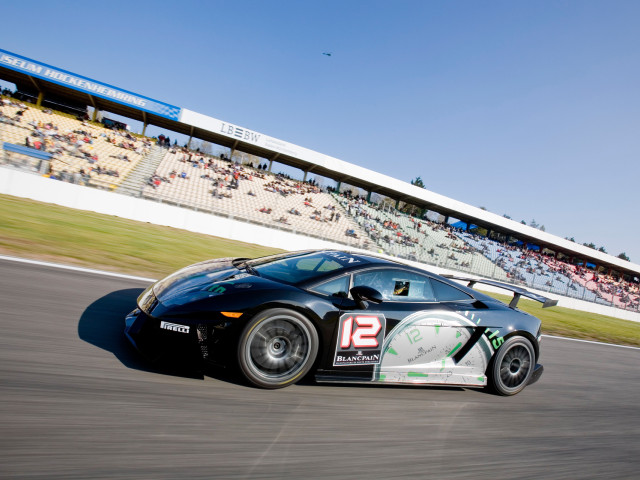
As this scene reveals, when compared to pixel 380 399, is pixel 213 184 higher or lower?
higher

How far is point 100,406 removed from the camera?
2.57 metres

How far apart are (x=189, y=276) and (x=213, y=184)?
2242 centimetres

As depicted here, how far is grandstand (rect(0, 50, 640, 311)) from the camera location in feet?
65.0

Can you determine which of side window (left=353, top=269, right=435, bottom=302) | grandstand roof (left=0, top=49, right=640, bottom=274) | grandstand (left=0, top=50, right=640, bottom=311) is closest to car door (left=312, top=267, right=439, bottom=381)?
side window (left=353, top=269, right=435, bottom=302)

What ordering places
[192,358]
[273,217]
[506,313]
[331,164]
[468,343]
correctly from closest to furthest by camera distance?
1. [192,358]
2. [468,343]
3. [506,313]
4. [273,217]
5. [331,164]

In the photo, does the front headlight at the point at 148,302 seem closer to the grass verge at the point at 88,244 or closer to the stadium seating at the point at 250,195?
the grass verge at the point at 88,244

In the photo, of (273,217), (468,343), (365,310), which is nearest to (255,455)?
(365,310)

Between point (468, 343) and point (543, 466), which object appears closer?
point (543, 466)

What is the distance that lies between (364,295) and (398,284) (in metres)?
0.74

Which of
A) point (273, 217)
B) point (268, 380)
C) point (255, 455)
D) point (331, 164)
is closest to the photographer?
point (255, 455)

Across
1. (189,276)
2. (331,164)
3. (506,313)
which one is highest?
(331,164)

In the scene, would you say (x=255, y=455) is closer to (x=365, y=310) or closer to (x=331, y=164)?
(x=365, y=310)

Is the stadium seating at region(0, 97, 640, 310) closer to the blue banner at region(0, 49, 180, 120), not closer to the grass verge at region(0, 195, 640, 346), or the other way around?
the blue banner at region(0, 49, 180, 120)

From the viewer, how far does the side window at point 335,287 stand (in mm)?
3570
